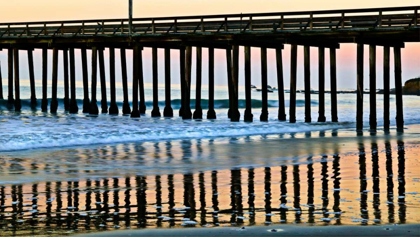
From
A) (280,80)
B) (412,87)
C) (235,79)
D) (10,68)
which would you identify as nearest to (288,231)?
(235,79)

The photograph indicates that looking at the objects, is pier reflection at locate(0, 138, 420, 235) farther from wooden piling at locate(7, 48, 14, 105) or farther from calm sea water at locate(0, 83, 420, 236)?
wooden piling at locate(7, 48, 14, 105)

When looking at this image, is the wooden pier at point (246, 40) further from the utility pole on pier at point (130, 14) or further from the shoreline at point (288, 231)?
the shoreline at point (288, 231)

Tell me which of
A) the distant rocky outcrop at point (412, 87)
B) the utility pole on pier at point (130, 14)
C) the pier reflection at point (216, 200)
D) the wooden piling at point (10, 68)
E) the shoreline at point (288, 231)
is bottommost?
the shoreline at point (288, 231)

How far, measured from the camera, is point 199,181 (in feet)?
42.8

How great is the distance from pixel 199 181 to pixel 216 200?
7.23 feet

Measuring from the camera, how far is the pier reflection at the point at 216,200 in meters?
9.26

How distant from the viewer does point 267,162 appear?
1625 cm

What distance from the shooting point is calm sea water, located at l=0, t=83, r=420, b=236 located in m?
9.48

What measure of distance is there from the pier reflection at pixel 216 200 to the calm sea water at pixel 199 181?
0.05 feet

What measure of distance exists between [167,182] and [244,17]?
Answer: 18.0 meters

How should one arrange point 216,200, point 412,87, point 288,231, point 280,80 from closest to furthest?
1. point 288,231
2. point 216,200
3. point 280,80
4. point 412,87

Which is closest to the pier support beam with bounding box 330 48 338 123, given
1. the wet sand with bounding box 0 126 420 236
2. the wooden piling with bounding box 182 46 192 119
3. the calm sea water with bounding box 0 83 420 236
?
the wooden piling with bounding box 182 46 192 119

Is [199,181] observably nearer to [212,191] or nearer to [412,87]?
[212,191]

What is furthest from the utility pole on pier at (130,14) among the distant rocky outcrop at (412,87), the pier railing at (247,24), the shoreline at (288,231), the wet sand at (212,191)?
the distant rocky outcrop at (412,87)
